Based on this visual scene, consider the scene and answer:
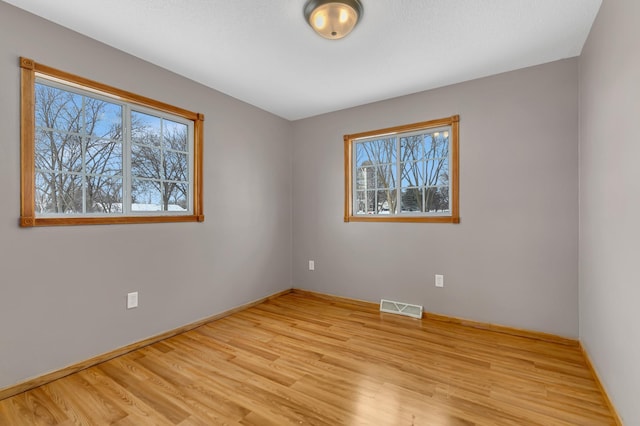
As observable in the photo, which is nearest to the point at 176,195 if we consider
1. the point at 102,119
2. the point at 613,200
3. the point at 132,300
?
the point at 102,119

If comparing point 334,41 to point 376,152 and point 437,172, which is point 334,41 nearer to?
point 376,152

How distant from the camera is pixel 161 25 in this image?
2070 mm

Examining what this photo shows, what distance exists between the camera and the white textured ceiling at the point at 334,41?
188 cm

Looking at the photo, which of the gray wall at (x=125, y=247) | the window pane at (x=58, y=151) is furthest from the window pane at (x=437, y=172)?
the window pane at (x=58, y=151)

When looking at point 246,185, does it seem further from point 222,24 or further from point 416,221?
point 416,221

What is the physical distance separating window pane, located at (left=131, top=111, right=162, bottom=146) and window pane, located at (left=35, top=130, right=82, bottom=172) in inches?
16.7

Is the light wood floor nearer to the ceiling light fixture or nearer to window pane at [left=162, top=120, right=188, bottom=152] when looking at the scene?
window pane at [left=162, top=120, right=188, bottom=152]

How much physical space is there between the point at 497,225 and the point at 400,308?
4.32ft

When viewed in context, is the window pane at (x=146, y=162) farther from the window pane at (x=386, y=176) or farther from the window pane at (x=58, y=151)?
the window pane at (x=386, y=176)

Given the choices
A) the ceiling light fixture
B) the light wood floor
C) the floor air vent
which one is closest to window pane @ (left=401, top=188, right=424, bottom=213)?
the floor air vent

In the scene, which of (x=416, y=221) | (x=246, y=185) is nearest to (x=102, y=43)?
(x=246, y=185)

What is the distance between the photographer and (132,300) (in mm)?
2439

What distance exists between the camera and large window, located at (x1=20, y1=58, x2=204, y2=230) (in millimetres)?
2000

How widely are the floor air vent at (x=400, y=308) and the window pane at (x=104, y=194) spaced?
110 inches
